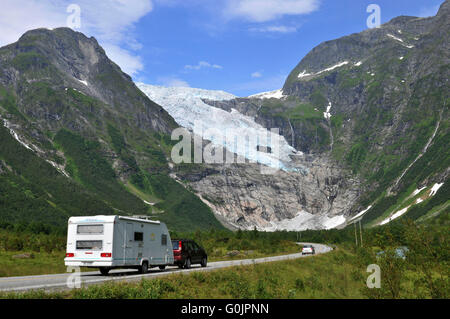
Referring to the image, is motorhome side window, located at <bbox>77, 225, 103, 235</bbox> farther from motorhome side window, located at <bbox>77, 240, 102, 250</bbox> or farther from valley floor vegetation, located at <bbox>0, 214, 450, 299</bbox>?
valley floor vegetation, located at <bbox>0, 214, 450, 299</bbox>

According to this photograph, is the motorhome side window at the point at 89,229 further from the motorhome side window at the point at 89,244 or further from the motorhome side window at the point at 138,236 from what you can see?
the motorhome side window at the point at 138,236

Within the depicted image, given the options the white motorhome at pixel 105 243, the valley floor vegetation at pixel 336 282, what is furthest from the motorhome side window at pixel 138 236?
the valley floor vegetation at pixel 336 282

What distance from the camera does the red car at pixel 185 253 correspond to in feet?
117

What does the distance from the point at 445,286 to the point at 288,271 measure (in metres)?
18.7

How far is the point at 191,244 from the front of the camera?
37.9 m

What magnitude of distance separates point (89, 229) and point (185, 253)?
36.3 ft

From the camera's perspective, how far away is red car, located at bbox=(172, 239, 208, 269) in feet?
117

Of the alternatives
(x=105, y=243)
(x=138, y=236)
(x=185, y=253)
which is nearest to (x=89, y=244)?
(x=105, y=243)

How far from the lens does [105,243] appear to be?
87.6 ft

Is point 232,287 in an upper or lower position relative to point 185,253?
lower

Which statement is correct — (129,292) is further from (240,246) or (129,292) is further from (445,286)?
(240,246)

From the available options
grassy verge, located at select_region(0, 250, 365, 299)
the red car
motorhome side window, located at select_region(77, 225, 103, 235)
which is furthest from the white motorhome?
the red car

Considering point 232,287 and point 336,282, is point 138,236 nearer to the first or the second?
point 232,287
